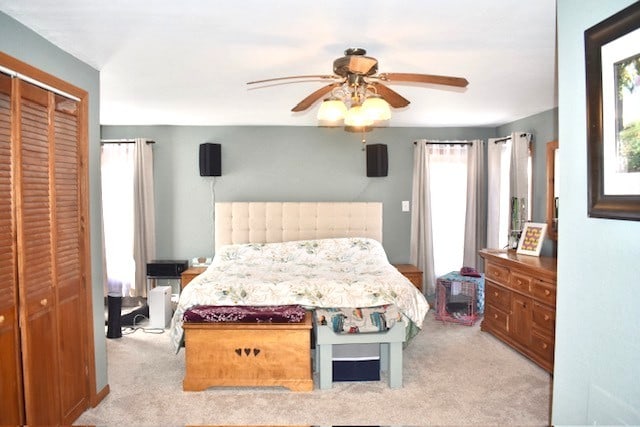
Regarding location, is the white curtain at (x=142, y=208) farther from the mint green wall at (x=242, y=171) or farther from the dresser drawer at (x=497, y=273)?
the dresser drawer at (x=497, y=273)

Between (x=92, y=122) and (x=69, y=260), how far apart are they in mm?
974

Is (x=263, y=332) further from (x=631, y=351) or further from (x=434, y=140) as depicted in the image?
(x=434, y=140)

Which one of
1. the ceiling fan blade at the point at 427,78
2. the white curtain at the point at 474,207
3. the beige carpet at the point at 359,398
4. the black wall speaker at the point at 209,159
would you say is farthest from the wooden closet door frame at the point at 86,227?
the white curtain at the point at 474,207

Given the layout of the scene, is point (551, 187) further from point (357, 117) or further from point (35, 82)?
point (35, 82)

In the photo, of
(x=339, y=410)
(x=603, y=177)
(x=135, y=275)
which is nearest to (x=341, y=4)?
(x=603, y=177)

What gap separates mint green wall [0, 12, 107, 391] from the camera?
2.56m

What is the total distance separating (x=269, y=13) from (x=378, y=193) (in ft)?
12.8

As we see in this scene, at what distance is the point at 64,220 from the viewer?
2.77 meters

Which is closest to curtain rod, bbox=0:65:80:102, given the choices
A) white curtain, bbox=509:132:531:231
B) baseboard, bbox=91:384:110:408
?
baseboard, bbox=91:384:110:408

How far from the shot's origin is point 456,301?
18.5 ft

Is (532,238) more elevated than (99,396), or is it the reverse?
(532,238)

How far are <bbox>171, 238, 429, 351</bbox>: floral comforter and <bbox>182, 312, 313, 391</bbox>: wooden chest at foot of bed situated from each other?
10.2 inches

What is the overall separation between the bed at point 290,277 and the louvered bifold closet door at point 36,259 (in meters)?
0.99

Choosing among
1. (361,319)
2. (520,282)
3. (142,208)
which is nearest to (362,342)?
(361,319)
